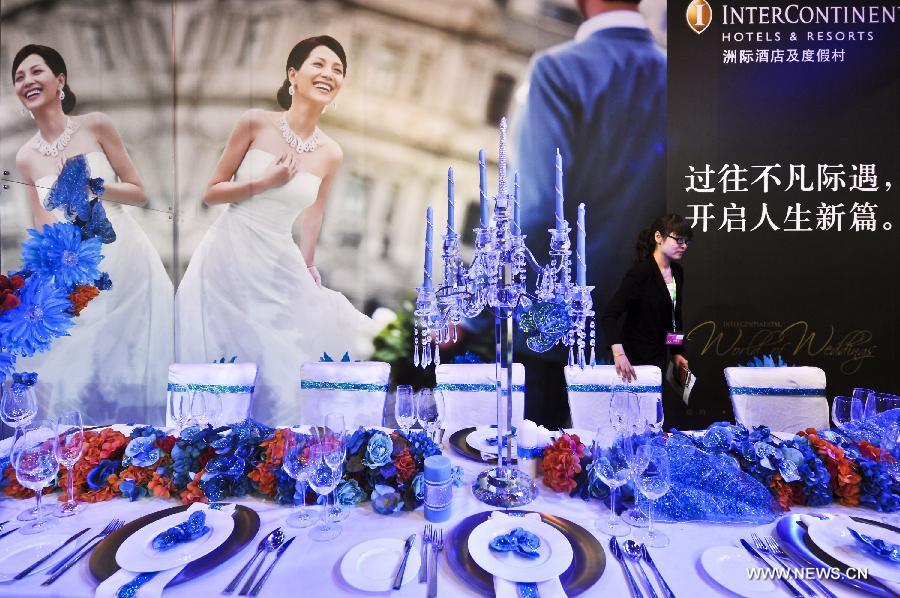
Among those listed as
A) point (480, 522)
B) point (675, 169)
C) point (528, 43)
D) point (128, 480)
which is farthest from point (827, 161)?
point (128, 480)

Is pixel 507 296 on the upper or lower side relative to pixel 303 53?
lower

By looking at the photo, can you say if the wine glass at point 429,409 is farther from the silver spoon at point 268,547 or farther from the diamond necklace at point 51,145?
the diamond necklace at point 51,145

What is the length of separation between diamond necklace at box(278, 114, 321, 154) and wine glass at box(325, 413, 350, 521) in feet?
8.34

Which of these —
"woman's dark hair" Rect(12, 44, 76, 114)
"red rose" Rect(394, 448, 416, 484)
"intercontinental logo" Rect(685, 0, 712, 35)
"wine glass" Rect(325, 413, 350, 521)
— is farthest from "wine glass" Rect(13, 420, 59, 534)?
"intercontinental logo" Rect(685, 0, 712, 35)

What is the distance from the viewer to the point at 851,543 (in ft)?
2.87

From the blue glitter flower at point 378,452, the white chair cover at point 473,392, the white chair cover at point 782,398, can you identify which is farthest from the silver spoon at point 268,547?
the white chair cover at point 782,398

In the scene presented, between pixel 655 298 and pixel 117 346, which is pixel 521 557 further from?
pixel 117 346

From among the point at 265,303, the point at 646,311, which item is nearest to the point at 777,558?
the point at 646,311

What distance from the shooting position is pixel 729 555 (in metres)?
0.86

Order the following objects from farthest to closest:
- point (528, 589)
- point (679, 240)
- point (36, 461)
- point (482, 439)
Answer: point (679, 240)
point (482, 439)
point (36, 461)
point (528, 589)

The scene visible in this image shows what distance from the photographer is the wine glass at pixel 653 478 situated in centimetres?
93

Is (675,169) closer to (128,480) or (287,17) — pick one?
(287,17)

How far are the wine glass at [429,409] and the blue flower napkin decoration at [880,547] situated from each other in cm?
93

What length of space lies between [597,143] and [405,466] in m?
2.62
